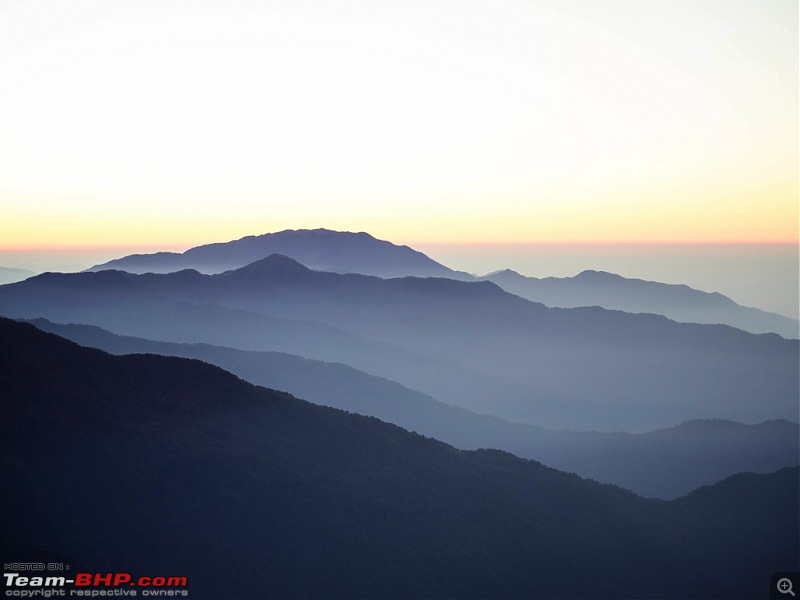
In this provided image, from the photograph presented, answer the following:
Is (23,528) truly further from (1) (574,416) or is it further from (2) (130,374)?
(1) (574,416)

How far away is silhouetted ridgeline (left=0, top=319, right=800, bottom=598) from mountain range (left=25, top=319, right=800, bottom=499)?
43.8 metres

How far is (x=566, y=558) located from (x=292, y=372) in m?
102

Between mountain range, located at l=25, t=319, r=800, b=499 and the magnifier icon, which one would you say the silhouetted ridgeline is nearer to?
the magnifier icon

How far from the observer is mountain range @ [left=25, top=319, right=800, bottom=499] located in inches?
4631

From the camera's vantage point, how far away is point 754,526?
7769 cm

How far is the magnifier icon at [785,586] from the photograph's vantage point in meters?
52.4

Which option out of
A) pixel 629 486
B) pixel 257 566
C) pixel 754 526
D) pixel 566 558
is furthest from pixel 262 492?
pixel 629 486

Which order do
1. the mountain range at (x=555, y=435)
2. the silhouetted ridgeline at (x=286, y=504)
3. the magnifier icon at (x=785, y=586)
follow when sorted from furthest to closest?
the mountain range at (x=555, y=435), the magnifier icon at (x=785, y=586), the silhouetted ridgeline at (x=286, y=504)
